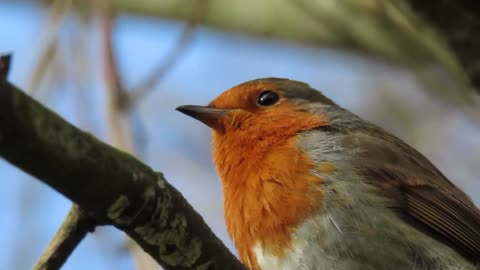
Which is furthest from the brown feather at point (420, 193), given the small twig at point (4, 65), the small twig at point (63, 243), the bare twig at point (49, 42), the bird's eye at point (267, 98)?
the small twig at point (4, 65)

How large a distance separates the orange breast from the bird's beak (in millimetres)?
230

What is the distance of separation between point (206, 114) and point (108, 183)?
210cm

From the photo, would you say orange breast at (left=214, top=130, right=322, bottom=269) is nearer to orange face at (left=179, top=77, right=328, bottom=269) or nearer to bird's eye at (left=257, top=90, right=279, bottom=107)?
orange face at (left=179, top=77, right=328, bottom=269)

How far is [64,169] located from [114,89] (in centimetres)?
218

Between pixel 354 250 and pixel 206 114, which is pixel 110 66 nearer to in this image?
pixel 206 114

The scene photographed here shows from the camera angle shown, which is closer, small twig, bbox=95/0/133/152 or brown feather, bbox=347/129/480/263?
brown feather, bbox=347/129/480/263

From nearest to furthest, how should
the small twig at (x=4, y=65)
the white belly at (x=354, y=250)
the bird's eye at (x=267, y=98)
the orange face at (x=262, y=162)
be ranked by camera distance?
the small twig at (x=4, y=65) → the white belly at (x=354, y=250) → the orange face at (x=262, y=162) → the bird's eye at (x=267, y=98)

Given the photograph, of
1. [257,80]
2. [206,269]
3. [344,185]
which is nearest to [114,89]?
[257,80]

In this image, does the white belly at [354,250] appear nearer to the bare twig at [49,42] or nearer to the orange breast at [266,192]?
the orange breast at [266,192]

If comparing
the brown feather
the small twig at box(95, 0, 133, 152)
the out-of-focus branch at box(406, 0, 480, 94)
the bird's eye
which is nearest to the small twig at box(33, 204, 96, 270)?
the small twig at box(95, 0, 133, 152)

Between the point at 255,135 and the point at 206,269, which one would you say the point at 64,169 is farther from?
the point at 255,135

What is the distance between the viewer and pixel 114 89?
4203 mm

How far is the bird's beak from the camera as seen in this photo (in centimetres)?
427

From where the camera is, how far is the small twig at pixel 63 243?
7.84 feet
